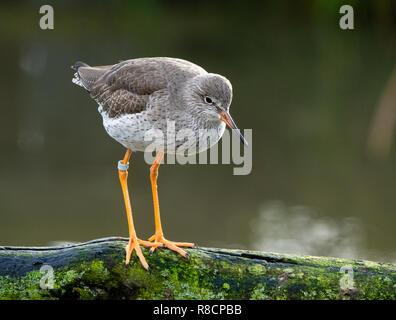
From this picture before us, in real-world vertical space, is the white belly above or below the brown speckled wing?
below

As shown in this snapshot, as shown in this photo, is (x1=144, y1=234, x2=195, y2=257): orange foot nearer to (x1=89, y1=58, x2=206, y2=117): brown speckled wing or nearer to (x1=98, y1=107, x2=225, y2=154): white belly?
(x1=98, y1=107, x2=225, y2=154): white belly

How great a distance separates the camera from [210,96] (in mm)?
5293

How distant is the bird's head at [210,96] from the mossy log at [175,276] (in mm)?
1235

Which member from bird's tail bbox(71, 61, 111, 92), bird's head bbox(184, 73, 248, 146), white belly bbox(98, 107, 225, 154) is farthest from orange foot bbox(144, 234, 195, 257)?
bird's tail bbox(71, 61, 111, 92)

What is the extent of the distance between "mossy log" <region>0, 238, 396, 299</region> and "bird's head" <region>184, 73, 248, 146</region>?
1235 millimetres

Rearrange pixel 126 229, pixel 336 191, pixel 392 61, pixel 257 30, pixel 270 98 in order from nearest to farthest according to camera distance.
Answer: pixel 126 229, pixel 336 191, pixel 270 98, pixel 392 61, pixel 257 30

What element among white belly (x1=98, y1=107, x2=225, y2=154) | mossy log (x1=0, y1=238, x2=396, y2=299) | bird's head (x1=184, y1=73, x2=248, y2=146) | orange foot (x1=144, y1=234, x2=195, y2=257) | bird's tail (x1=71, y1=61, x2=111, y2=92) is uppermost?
bird's tail (x1=71, y1=61, x2=111, y2=92)

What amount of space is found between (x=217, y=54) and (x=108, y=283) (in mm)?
17264

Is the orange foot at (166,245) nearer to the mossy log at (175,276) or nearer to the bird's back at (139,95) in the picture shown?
the mossy log at (175,276)

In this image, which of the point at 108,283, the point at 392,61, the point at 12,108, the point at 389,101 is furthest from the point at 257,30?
the point at 389,101

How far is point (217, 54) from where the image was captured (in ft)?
69.5

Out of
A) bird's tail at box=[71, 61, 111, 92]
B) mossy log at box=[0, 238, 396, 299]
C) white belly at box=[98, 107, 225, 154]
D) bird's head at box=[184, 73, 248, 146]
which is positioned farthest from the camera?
bird's tail at box=[71, 61, 111, 92]

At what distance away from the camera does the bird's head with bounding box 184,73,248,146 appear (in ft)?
17.3
